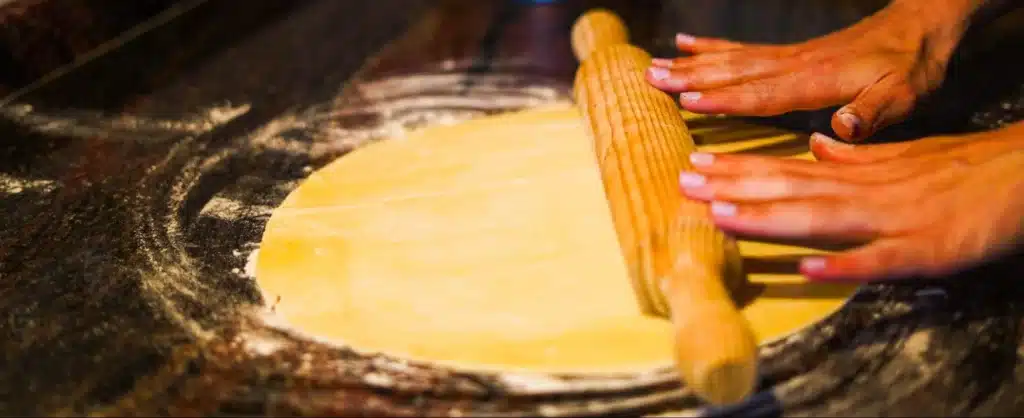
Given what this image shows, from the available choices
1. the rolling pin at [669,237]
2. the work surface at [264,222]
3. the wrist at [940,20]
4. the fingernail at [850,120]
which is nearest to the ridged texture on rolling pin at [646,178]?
the rolling pin at [669,237]

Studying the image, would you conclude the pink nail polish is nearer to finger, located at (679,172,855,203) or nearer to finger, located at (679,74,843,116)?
finger, located at (679,172,855,203)

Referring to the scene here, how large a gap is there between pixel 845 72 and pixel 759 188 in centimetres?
45

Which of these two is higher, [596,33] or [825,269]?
[596,33]

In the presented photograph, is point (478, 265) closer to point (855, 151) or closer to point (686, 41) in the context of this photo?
point (855, 151)

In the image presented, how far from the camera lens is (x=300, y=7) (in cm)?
217

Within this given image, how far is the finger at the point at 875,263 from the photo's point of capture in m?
0.85

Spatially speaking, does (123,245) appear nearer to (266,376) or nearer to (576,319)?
(266,376)

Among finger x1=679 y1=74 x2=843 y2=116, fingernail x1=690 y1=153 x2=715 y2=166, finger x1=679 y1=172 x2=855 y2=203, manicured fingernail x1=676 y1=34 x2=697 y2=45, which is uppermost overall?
manicured fingernail x1=676 y1=34 x2=697 y2=45

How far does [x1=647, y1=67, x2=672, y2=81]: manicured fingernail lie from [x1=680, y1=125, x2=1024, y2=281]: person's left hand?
0.37m

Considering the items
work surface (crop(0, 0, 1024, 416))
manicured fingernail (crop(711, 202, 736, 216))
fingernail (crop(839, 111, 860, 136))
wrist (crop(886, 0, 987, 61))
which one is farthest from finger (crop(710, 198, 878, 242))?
wrist (crop(886, 0, 987, 61))

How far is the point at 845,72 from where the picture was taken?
126 centimetres

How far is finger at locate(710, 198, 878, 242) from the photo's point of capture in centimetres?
88

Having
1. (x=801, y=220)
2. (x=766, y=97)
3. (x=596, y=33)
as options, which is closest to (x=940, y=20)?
(x=766, y=97)

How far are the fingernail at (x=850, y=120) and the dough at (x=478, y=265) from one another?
13 cm
